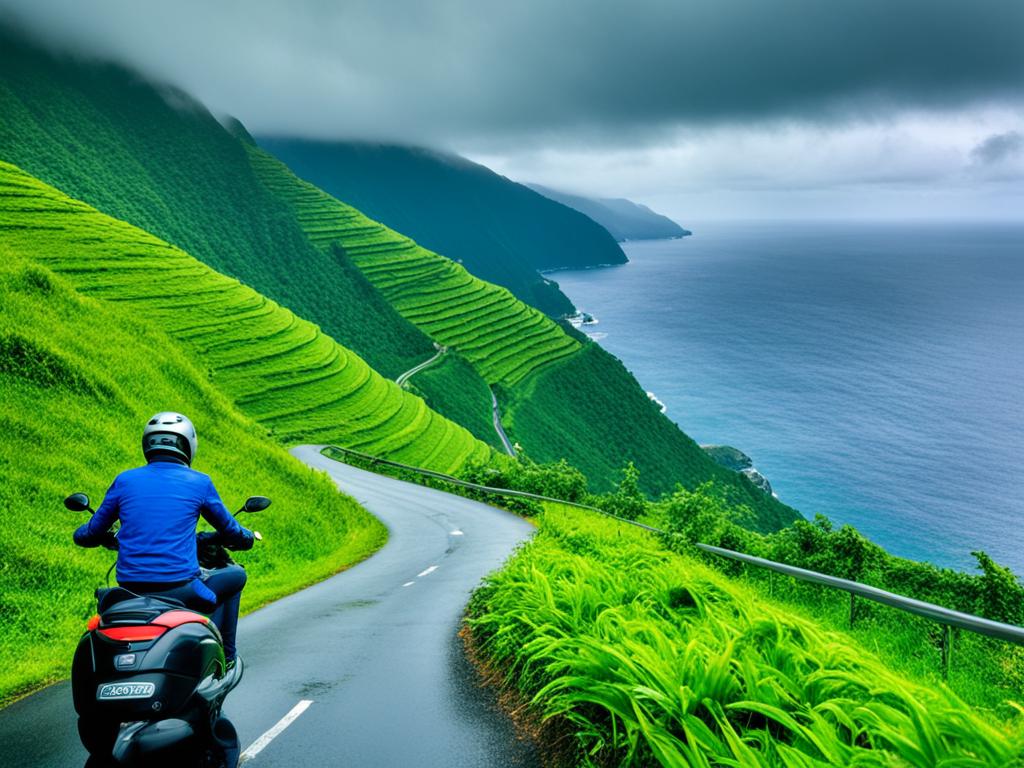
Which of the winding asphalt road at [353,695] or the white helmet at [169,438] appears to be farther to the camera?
the winding asphalt road at [353,695]

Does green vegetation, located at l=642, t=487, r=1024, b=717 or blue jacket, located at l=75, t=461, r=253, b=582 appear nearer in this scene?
blue jacket, located at l=75, t=461, r=253, b=582

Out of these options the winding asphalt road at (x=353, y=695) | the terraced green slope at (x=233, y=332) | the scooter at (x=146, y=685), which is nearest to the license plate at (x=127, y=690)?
the scooter at (x=146, y=685)

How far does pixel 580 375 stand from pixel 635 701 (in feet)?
342

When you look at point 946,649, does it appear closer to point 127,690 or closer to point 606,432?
point 127,690

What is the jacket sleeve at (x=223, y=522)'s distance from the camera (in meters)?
5.09

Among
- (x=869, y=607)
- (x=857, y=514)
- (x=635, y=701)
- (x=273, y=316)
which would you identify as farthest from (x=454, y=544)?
(x=857, y=514)

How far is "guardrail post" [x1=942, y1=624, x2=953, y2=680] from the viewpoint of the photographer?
5754mm

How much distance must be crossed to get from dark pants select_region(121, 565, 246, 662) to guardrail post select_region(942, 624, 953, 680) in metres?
5.67

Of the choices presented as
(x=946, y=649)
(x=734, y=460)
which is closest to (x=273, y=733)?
(x=946, y=649)

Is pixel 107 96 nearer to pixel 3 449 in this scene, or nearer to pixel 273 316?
pixel 273 316

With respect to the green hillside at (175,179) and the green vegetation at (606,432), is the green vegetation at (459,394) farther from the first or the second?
the green hillside at (175,179)

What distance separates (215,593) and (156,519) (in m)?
0.88

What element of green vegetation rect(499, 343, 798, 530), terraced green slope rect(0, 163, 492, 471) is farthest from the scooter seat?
green vegetation rect(499, 343, 798, 530)

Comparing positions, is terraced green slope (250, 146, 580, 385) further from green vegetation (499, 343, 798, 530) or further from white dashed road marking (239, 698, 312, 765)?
white dashed road marking (239, 698, 312, 765)
